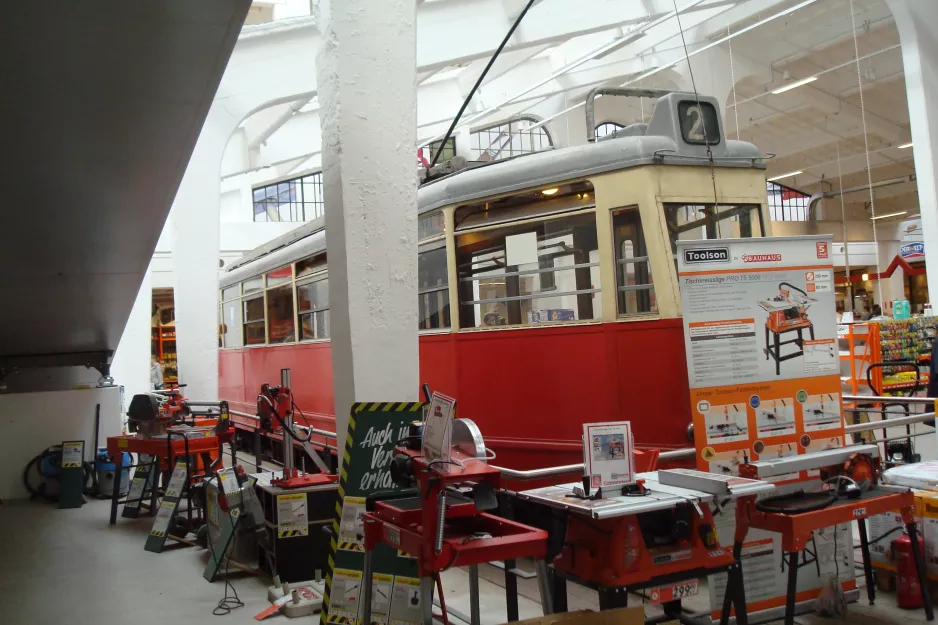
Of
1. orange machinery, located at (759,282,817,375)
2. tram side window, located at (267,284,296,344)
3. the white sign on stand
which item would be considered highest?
tram side window, located at (267,284,296,344)

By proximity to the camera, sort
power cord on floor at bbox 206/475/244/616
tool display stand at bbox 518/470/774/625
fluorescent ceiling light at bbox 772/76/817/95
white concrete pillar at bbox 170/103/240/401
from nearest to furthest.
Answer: tool display stand at bbox 518/470/774/625 → power cord on floor at bbox 206/475/244/616 → white concrete pillar at bbox 170/103/240/401 → fluorescent ceiling light at bbox 772/76/817/95

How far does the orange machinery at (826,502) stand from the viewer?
373cm

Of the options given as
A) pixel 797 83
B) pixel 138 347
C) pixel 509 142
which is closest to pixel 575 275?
pixel 509 142

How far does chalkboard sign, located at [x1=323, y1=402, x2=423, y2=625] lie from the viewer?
14.1ft

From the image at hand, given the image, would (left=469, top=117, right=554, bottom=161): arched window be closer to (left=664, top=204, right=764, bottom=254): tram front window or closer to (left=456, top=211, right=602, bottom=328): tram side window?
(left=456, top=211, right=602, bottom=328): tram side window

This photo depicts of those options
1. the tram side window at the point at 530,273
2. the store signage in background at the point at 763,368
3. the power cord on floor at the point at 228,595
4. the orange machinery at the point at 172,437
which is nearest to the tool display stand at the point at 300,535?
the power cord on floor at the point at 228,595

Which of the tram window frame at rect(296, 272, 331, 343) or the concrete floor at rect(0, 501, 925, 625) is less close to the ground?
the tram window frame at rect(296, 272, 331, 343)

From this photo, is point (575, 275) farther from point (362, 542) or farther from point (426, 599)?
point (426, 599)

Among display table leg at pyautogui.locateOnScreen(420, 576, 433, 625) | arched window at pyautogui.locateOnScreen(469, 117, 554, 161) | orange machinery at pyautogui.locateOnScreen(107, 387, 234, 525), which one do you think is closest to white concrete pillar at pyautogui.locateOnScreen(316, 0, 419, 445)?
arched window at pyautogui.locateOnScreen(469, 117, 554, 161)

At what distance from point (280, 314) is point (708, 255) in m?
6.99

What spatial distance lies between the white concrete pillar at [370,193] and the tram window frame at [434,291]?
102 centimetres

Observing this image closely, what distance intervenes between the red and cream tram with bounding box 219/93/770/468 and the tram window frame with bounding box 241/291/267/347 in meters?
4.85

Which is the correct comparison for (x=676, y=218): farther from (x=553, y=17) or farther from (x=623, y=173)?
(x=553, y=17)

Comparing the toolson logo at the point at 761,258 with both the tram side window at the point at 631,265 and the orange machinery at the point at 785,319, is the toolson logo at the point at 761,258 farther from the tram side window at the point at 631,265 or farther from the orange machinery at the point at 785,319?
the tram side window at the point at 631,265
